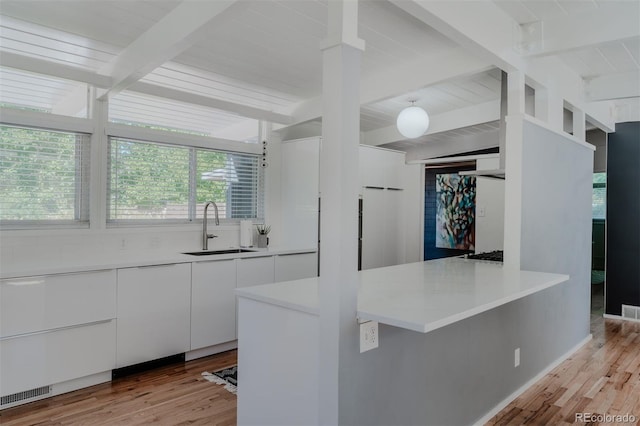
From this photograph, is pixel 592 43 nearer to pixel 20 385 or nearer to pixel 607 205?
pixel 607 205

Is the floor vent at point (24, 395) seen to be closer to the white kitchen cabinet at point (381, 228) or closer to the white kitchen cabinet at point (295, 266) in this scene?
the white kitchen cabinet at point (295, 266)

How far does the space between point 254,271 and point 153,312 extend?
99 cm

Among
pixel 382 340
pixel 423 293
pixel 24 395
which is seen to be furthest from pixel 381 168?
pixel 24 395

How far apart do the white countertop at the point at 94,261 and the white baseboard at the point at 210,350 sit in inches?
30.4

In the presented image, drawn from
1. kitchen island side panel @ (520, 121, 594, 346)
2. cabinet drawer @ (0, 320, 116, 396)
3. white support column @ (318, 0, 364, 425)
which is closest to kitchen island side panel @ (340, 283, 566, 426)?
white support column @ (318, 0, 364, 425)

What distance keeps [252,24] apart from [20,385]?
8.96 ft

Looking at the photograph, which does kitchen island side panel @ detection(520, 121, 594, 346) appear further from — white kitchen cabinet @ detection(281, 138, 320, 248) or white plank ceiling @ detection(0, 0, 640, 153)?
white kitchen cabinet @ detection(281, 138, 320, 248)

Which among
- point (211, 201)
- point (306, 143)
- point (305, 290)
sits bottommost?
point (305, 290)

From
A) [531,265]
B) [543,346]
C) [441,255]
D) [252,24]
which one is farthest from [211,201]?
[441,255]

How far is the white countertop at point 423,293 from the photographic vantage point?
1.76 meters

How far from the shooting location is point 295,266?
446 cm

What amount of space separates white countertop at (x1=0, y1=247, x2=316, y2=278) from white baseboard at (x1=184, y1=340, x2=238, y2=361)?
2.53ft

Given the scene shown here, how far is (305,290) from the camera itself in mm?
2246

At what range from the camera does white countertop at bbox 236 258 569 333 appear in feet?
5.76
